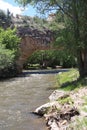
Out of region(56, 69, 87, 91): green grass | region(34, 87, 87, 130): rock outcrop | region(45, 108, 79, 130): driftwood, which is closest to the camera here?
region(34, 87, 87, 130): rock outcrop

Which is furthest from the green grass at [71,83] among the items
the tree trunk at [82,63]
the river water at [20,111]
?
the river water at [20,111]

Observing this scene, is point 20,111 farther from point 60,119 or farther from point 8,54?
point 8,54

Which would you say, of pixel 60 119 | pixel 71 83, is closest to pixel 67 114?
pixel 60 119

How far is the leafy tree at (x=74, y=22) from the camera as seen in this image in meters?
33.8

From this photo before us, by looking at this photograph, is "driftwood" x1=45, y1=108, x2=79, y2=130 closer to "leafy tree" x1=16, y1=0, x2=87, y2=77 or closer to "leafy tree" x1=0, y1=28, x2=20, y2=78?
"leafy tree" x1=16, y1=0, x2=87, y2=77

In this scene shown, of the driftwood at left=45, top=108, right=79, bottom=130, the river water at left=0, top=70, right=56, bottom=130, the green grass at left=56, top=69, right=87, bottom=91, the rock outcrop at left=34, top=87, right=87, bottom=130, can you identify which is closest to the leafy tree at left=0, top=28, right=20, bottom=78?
the green grass at left=56, top=69, right=87, bottom=91

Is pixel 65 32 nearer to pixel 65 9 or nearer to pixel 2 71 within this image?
pixel 65 9

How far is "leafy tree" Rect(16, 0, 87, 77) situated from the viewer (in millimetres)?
33781

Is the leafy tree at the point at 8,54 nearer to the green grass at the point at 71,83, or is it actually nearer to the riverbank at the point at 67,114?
the green grass at the point at 71,83

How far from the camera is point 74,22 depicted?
34219 mm

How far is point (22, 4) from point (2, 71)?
21112 mm

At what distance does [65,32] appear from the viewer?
34.2 m

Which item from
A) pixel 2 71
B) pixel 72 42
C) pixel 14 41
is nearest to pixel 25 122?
pixel 72 42

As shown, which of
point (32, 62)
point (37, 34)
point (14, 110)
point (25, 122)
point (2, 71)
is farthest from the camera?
point (32, 62)
